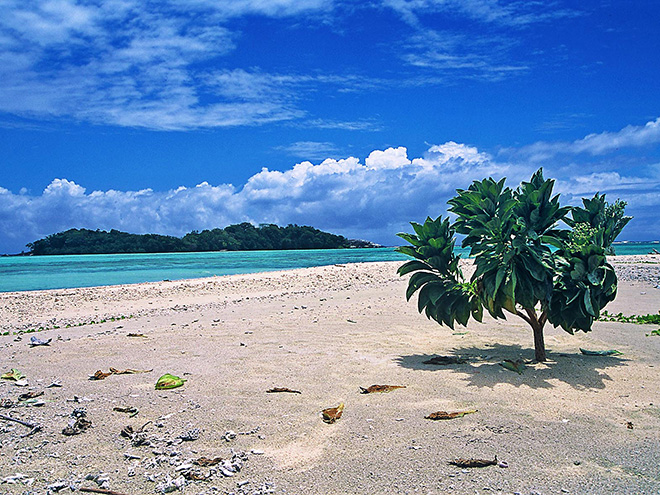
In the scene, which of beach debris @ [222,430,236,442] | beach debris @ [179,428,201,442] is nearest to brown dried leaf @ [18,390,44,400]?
beach debris @ [179,428,201,442]

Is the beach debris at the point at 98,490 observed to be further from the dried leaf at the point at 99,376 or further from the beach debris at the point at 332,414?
the dried leaf at the point at 99,376

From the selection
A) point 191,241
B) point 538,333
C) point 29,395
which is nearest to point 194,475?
point 29,395

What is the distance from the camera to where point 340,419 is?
176 inches

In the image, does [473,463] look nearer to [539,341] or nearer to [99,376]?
[539,341]

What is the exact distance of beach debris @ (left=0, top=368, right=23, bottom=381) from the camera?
19.8 ft

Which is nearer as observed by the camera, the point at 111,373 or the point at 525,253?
the point at 525,253

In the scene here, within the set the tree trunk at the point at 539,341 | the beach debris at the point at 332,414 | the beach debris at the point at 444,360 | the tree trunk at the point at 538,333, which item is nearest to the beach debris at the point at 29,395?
the beach debris at the point at 332,414

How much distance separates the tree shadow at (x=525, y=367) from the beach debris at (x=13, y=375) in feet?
15.5

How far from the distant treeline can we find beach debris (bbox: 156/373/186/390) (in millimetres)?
128715

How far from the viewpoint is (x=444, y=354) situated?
708cm

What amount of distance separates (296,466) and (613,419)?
2846 millimetres

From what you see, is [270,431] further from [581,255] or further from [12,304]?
[12,304]

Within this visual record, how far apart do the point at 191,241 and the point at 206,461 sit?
449 feet

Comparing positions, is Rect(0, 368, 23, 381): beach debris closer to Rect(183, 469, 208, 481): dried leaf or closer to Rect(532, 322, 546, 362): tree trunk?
Rect(183, 469, 208, 481): dried leaf
